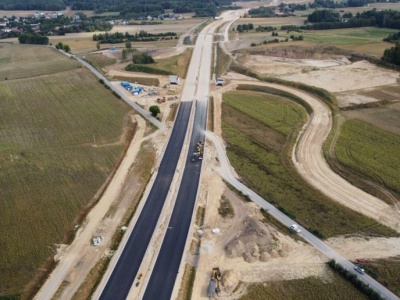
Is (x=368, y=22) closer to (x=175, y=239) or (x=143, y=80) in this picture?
(x=143, y=80)

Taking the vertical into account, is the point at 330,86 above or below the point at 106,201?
above

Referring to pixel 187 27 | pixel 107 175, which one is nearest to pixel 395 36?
pixel 187 27

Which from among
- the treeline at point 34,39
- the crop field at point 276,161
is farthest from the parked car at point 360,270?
the treeline at point 34,39

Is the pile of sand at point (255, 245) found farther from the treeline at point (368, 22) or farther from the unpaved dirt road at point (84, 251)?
the treeline at point (368, 22)

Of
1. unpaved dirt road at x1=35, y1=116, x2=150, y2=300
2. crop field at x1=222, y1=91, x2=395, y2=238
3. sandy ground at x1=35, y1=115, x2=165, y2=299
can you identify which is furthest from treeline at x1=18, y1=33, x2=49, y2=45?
unpaved dirt road at x1=35, y1=116, x2=150, y2=300

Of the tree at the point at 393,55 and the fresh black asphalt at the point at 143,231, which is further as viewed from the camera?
the tree at the point at 393,55

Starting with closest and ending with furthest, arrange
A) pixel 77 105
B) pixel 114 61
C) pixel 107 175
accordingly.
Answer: pixel 107 175
pixel 77 105
pixel 114 61

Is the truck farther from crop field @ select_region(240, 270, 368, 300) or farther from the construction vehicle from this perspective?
crop field @ select_region(240, 270, 368, 300)

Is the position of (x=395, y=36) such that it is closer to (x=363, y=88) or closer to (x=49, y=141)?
(x=363, y=88)
